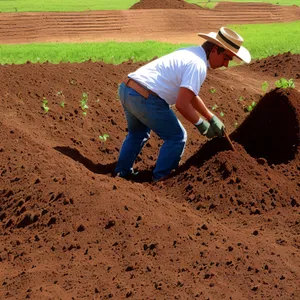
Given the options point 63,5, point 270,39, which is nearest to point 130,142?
point 270,39

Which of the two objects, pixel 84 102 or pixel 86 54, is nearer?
pixel 84 102

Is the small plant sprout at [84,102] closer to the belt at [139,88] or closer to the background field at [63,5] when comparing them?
the belt at [139,88]

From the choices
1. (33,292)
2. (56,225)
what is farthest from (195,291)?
(56,225)

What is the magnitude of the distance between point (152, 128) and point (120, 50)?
10468 mm

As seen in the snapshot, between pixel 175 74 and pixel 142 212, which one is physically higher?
pixel 175 74

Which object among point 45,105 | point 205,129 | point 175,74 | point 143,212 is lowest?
point 45,105

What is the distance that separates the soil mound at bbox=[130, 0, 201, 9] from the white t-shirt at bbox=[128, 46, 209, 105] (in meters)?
27.2

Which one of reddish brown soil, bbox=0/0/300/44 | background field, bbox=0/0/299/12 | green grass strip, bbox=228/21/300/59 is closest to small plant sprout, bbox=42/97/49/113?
green grass strip, bbox=228/21/300/59

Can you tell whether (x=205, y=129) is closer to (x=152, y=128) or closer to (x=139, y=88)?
(x=152, y=128)

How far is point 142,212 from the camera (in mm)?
5617

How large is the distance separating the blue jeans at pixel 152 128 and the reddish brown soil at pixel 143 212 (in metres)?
0.22

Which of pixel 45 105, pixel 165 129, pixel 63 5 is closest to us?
pixel 165 129

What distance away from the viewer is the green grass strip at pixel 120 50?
1504cm

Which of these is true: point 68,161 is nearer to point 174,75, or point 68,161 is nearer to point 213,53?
point 174,75
